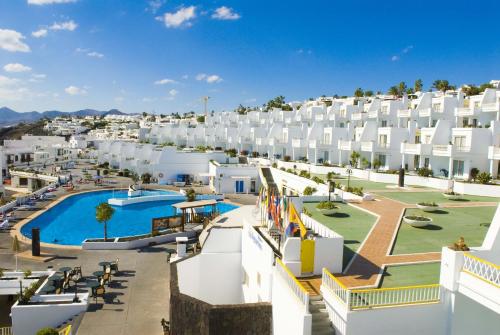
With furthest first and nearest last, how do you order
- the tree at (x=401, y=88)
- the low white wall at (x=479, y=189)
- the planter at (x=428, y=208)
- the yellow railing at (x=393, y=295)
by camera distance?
the tree at (x=401, y=88) → the low white wall at (x=479, y=189) → the planter at (x=428, y=208) → the yellow railing at (x=393, y=295)

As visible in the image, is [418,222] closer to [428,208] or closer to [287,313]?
[428,208]

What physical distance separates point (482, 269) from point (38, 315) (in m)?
17.4

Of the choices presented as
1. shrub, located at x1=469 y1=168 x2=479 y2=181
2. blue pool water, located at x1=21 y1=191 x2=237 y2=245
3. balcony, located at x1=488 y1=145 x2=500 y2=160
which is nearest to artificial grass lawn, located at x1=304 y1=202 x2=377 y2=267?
shrub, located at x1=469 y1=168 x2=479 y2=181

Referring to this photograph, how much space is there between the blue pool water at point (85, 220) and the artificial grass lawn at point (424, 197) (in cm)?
2112

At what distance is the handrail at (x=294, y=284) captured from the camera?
10000 mm

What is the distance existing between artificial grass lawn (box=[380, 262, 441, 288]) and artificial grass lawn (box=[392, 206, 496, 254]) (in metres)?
1.69

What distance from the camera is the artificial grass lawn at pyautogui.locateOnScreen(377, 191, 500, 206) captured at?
2523 cm

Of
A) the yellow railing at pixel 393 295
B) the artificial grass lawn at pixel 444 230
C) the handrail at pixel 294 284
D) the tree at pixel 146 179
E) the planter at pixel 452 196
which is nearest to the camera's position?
the yellow railing at pixel 393 295

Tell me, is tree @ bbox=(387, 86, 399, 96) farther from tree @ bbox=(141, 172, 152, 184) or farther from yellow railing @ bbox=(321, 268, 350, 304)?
yellow railing @ bbox=(321, 268, 350, 304)

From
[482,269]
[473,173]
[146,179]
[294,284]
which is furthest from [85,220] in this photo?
[473,173]

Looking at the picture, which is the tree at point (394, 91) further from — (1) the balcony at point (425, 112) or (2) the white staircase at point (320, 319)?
(2) the white staircase at point (320, 319)

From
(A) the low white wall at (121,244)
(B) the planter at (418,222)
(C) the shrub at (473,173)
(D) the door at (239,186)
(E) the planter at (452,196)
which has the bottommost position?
(A) the low white wall at (121,244)

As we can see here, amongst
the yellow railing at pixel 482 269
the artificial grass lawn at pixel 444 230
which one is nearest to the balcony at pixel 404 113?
the artificial grass lawn at pixel 444 230

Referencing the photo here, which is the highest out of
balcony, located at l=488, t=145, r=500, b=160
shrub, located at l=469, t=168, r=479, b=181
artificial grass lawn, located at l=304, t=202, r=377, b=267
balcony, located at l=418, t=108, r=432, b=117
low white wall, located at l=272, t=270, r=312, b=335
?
balcony, located at l=418, t=108, r=432, b=117
